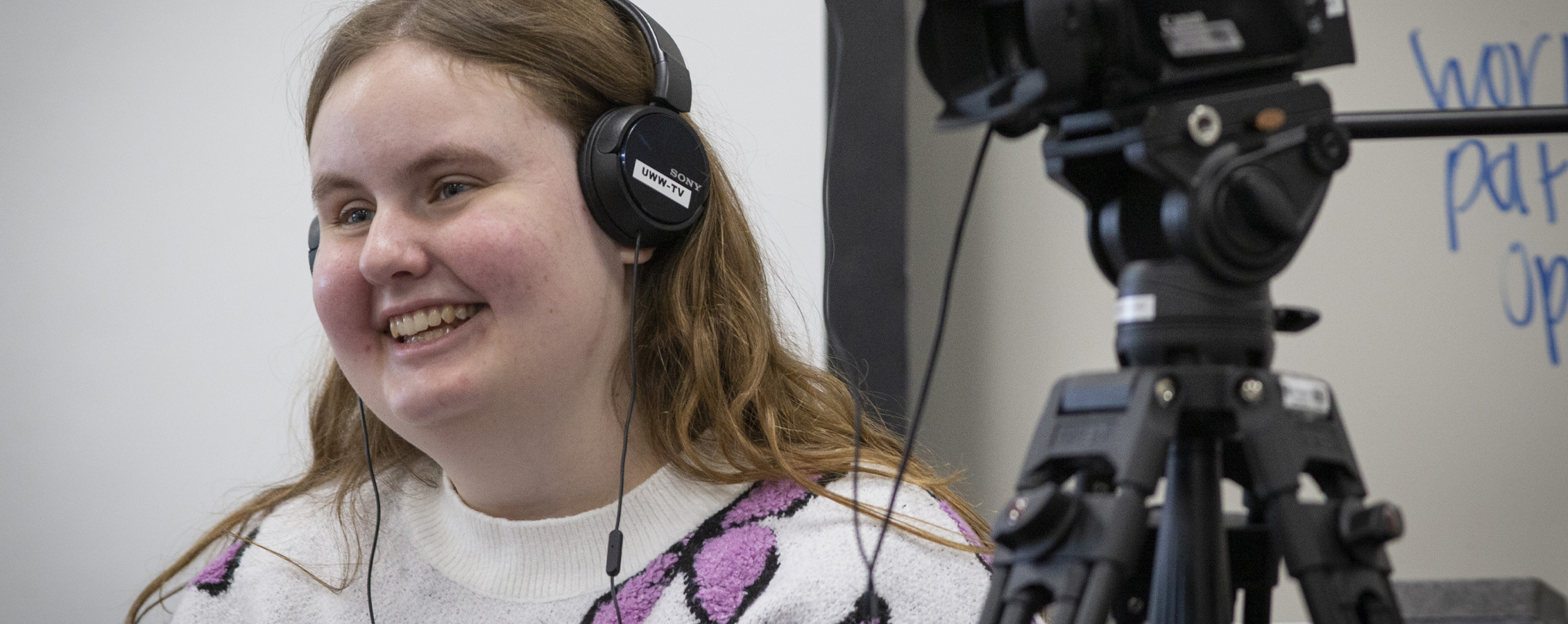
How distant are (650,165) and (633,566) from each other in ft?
1.06

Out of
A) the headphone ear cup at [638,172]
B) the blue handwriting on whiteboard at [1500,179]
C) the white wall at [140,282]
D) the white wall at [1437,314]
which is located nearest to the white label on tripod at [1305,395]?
the headphone ear cup at [638,172]

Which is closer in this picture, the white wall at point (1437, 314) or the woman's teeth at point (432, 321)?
the woman's teeth at point (432, 321)

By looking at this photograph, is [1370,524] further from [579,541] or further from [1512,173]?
Result: [1512,173]

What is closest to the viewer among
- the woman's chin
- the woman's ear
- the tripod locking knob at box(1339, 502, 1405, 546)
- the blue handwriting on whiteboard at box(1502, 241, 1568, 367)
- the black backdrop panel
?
the tripod locking knob at box(1339, 502, 1405, 546)

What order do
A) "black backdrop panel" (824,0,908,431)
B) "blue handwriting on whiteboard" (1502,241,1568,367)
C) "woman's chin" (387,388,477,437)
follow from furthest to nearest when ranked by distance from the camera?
"blue handwriting on whiteboard" (1502,241,1568,367)
"black backdrop panel" (824,0,908,431)
"woman's chin" (387,388,477,437)

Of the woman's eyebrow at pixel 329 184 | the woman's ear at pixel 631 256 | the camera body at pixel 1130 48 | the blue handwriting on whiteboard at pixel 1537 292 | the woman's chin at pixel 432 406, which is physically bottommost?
the blue handwriting on whiteboard at pixel 1537 292

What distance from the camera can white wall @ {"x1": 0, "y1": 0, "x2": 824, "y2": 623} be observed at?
151 centimetres

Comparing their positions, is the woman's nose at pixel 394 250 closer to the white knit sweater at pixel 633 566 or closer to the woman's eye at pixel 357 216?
the woman's eye at pixel 357 216

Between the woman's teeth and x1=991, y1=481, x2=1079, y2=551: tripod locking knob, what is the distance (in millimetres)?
535

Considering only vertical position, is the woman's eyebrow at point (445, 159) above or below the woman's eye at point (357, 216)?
above

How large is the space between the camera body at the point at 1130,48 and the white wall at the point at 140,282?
1239mm

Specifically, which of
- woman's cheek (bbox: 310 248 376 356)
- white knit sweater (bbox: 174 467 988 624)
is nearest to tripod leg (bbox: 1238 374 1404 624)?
white knit sweater (bbox: 174 467 988 624)

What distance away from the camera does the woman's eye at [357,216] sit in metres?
0.92

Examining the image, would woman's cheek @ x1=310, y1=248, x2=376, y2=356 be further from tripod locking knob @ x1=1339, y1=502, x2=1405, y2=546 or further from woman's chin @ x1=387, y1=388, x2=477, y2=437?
tripod locking knob @ x1=1339, y1=502, x2=1405, y2=546
